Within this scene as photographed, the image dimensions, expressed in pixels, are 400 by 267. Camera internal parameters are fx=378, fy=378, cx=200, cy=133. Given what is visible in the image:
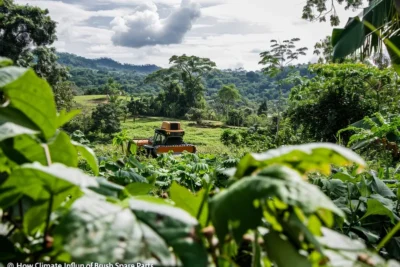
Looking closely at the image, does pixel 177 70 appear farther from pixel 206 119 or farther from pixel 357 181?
pixel 357 181

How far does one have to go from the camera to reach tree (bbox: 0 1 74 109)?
817 inches

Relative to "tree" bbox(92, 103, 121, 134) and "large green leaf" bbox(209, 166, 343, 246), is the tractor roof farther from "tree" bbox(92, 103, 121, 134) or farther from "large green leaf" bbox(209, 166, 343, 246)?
"large green leaf" bbox(209, 166, 343, 246)

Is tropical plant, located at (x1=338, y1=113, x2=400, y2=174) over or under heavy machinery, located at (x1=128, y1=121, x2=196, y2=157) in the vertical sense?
over

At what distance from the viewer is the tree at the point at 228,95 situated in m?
41.2

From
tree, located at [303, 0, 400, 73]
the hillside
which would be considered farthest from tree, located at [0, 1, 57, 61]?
the hillside

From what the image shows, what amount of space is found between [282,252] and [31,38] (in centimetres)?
2418

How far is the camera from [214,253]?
0.28 metres

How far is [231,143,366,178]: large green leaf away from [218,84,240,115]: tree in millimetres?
41065

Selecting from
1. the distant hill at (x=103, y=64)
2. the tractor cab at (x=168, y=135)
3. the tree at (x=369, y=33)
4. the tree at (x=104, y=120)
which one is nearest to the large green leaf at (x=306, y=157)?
the tree at (x=369, y=33)

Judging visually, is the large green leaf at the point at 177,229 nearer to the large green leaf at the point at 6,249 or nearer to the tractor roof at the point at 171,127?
the large green leaf at the point at 6,249

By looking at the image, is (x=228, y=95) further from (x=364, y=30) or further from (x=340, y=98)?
(x=364, y=30)

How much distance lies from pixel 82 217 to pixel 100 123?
28.8 meters

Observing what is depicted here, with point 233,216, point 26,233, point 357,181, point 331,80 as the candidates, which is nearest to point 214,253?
point 233,216

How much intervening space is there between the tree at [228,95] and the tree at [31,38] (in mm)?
21673
